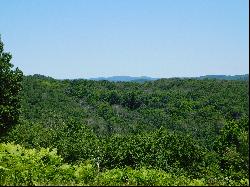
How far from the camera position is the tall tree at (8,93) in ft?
124

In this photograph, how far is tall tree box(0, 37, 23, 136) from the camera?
37.8 m

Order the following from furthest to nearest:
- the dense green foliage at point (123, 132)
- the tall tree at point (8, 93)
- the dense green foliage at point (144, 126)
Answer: the dense green foliage at point (144, 126), the tall tree at point (8, 93), the dense green foliage at point (123, 132)

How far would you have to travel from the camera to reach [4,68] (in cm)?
3903

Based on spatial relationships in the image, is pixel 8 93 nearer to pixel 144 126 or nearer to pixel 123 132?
pixel 123 132

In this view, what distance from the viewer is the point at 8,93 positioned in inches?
1497

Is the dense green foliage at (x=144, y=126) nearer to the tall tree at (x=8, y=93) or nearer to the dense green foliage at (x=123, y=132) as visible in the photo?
the dense green foliage at (x=123, y=132)

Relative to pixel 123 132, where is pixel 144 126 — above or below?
above

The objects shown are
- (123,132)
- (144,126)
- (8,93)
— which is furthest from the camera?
(144,126)

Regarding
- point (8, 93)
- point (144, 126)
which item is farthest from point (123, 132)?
point (8, 93)

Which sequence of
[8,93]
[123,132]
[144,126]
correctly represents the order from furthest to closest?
[144,126]
[123,132]
[8,93]

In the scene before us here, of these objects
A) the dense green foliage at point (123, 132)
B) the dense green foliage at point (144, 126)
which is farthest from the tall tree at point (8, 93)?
the dense green foliage at point (144, 126)

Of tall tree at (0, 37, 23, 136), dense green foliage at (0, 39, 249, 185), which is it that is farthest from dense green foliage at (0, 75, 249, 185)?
tall tree at (0, 37, 23, 136)

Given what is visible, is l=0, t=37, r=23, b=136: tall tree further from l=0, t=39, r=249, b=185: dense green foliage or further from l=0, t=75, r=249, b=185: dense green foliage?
l=0, t=75, r=249, b=185: dense green foliage

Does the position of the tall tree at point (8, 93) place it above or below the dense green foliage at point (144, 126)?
above
